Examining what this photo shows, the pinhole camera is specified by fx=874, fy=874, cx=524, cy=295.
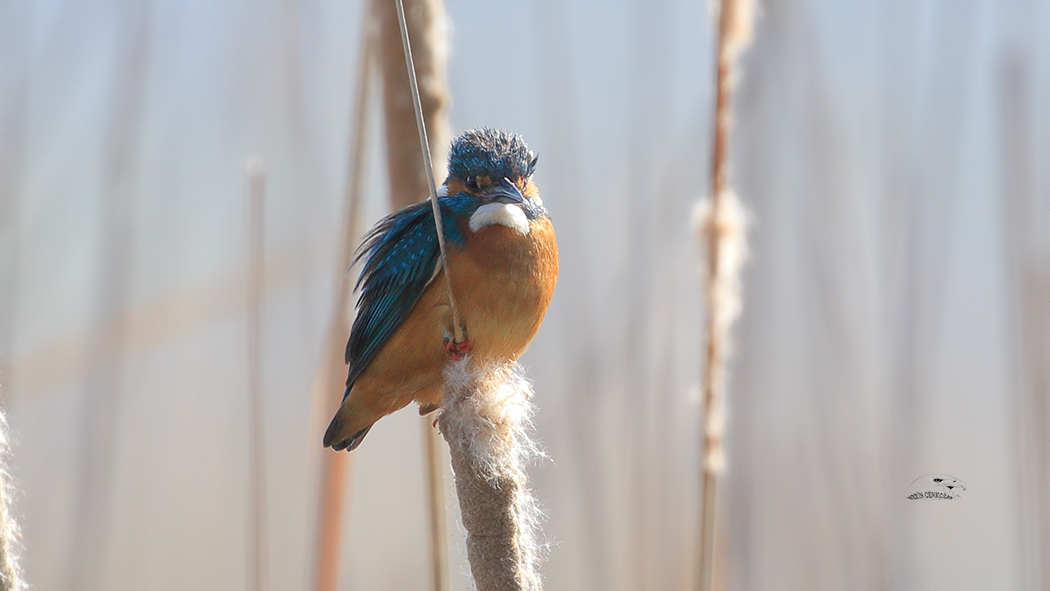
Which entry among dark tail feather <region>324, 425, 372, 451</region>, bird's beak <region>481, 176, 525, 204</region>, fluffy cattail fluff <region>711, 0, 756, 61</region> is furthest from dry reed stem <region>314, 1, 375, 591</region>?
fluffy cattail fluff <region>711, 0, 756, 61</region>

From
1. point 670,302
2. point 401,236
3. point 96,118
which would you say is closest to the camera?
point 401,236

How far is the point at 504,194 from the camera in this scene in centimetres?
216

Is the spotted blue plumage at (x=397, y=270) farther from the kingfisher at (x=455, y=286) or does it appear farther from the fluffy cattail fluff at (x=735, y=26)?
the fluffy cattail fluff at (x=735, y=26)

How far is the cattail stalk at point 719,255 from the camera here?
1.69m

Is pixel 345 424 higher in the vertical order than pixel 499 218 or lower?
lower

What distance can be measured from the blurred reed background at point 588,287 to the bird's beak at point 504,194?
176mm

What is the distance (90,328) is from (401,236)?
1099 millimetres

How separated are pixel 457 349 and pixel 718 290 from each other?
2.07ft

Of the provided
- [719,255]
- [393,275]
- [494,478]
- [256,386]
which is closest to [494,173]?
[393,275]

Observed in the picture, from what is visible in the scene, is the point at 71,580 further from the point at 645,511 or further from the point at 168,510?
the point at 645,511

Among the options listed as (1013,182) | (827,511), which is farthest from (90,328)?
(1013,182)

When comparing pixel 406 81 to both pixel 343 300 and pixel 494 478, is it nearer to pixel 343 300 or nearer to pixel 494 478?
pixel 343 300

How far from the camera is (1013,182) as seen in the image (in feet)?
8.51

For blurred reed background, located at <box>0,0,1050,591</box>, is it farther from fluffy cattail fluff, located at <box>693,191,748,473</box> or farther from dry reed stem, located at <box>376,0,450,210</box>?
fluffy cattail fluff, located at <box>693,191,748,473</box>
